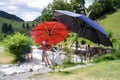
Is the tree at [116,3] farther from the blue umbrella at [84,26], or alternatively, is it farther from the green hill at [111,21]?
the blue umbrella at [84,26]

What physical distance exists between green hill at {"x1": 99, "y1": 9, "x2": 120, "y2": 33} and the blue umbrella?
3874 cm

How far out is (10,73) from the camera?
17.4 meters

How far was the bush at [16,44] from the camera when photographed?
23203 millimetres

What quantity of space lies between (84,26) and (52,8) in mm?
58324

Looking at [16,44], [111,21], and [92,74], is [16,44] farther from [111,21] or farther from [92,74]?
[111,21]

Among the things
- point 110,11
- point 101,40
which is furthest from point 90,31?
point 110,11

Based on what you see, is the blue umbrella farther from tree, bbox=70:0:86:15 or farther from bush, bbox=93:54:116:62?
tree, bbox=70:0:86:15

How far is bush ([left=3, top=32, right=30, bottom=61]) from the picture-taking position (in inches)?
914

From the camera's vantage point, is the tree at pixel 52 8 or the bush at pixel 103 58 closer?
the bush at pixel 103 58

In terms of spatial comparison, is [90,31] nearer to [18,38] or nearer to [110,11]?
[18,38]

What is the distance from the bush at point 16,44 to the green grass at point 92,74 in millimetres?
7298

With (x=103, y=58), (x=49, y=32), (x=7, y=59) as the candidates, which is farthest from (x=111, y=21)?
(x=103, y=58)

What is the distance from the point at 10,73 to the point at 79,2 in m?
73.9

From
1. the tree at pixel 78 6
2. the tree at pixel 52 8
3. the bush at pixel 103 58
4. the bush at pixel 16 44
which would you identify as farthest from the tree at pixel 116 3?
the bush at pixel 16 44
